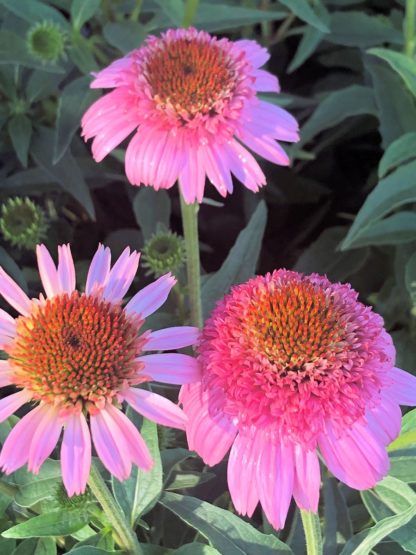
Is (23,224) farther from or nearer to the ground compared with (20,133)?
nearer to the ground

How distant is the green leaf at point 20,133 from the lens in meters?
1.40

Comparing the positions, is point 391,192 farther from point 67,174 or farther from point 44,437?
point 44,437

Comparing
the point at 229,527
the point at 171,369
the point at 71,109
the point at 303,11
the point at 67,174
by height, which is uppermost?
the point at 303,11

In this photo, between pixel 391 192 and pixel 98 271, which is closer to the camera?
pixel 98 271

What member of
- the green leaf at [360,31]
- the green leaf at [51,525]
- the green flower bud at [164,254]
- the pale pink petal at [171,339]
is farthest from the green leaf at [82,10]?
the green leaf at [51,525]

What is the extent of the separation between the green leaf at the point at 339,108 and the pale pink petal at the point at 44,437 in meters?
0.98

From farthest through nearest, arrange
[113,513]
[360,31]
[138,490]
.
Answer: [360,31], [138,490], [113,513]

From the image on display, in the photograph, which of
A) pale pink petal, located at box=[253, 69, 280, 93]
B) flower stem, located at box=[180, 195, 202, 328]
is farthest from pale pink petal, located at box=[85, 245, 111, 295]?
pale pink petal, located at box=[253, 69, 280, 93]

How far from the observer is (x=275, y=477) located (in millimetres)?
672

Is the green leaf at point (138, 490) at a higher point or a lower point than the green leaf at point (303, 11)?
lower

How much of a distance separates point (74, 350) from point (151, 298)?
0.11 m

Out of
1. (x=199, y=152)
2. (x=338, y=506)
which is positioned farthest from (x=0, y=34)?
(x=338, y=506)

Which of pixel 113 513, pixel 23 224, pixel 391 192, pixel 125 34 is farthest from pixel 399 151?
pixel 113 513

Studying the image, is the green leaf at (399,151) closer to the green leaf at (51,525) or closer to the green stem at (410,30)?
the green stem at (410,30)
